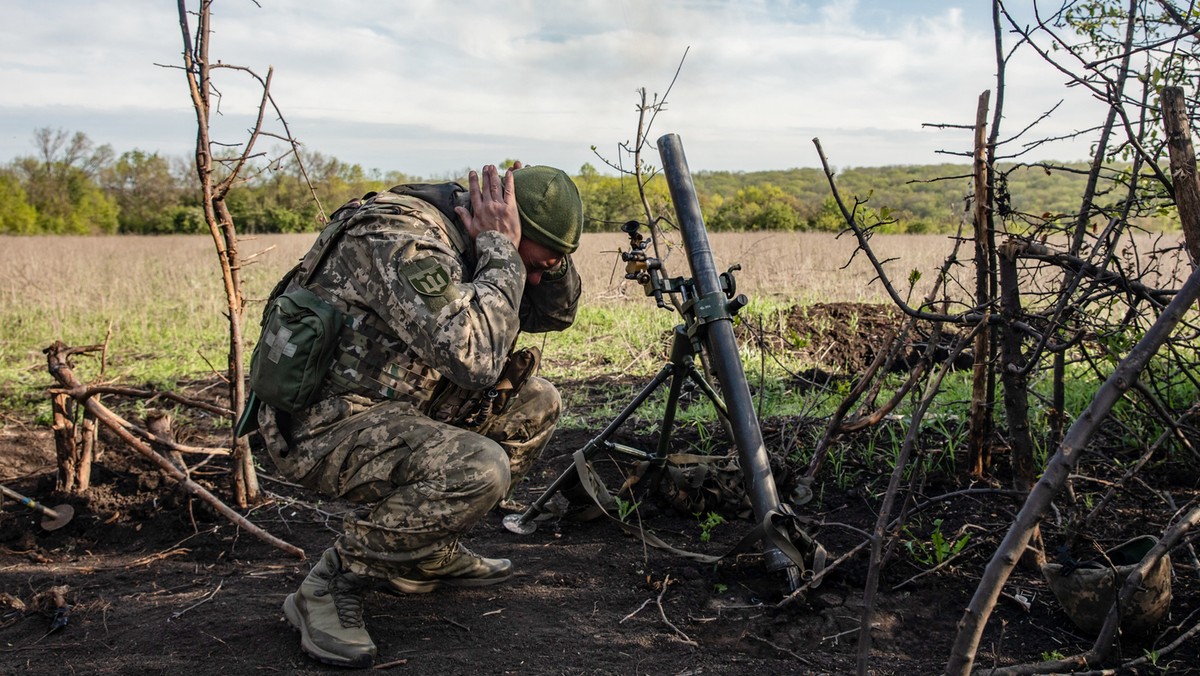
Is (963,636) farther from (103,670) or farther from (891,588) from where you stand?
(103,670)

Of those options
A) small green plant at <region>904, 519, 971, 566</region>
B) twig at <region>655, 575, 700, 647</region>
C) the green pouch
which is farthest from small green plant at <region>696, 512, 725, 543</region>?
the green pouch

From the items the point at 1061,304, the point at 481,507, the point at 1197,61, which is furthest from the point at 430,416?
the point at 1197,61

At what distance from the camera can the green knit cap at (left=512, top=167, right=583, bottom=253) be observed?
2.96 m

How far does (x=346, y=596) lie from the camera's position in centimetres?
270

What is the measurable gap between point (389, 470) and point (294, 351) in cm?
48

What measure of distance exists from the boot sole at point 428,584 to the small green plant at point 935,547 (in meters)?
1.46

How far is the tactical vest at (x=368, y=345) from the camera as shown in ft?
9.08

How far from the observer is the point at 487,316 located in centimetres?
269

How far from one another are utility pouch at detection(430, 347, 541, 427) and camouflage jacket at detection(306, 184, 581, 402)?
0.64 ft

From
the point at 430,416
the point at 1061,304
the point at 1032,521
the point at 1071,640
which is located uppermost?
the point at 1061,304

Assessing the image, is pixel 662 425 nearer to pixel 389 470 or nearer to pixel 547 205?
pixel 547 205

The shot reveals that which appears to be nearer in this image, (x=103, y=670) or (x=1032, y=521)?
(x=1032, y=521)

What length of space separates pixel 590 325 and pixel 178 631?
6.61 metres

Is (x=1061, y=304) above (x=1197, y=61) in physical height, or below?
below
